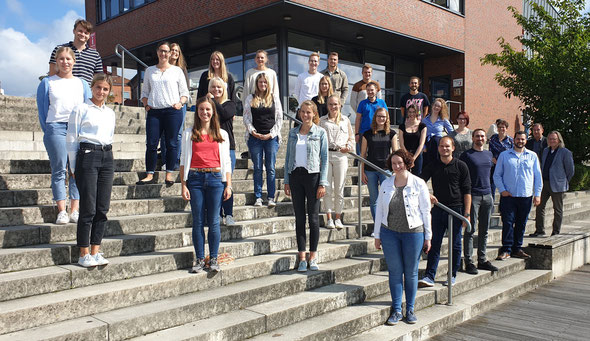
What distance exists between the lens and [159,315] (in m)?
3.54

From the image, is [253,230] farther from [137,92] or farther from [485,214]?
[137,92]

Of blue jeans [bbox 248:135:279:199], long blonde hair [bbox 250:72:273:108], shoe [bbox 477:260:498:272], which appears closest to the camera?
long blonde hair [bbox 250:72:273:108]

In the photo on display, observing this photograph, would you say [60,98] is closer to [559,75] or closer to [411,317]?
[411,317]

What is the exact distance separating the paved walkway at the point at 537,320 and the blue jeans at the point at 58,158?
3.85m

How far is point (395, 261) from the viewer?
444 cm

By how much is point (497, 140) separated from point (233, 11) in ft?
29.5

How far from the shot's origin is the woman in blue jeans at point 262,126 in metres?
5.77

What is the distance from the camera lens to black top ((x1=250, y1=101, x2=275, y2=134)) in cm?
579

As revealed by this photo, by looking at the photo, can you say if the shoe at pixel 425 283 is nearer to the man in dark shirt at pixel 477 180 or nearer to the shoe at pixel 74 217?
the man in dark shirt at pixel 477 180

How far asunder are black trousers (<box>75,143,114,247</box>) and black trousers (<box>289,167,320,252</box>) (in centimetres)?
187

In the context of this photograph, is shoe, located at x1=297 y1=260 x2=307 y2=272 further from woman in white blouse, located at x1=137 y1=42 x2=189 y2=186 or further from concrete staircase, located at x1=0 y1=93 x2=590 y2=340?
woman in white blouse, located at x1=137 y1=42 x2=189 y2=186

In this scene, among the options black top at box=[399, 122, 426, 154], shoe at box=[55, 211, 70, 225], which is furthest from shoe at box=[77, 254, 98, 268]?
black top at box=[399, 122, 426, 154]

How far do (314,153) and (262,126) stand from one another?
45.2 inches

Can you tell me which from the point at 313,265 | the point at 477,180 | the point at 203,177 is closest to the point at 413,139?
the point at 477,180
